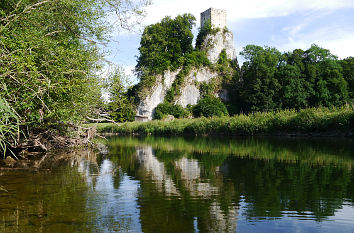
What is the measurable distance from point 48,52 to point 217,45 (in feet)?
196

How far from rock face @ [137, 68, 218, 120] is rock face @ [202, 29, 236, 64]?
12.2ft

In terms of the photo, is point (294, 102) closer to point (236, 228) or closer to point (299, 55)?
point (299, 55)

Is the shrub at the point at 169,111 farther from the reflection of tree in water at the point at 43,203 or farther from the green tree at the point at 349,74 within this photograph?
the reflection of tree in water at the point at 43,203

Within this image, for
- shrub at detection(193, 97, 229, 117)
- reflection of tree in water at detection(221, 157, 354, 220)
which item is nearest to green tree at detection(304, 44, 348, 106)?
shrub at detection(193, 97, 229, 117)

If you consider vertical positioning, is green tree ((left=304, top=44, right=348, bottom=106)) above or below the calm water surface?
above

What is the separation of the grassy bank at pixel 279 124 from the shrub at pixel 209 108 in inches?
706

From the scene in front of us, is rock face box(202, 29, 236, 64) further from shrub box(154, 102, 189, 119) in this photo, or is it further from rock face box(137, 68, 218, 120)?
shrub box(154, 102, 189, 119)

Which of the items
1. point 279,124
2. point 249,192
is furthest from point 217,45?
point 249,192

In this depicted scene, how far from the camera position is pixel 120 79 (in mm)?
17094

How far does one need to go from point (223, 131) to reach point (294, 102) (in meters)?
28.0

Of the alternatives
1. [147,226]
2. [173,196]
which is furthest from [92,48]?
[147,226]

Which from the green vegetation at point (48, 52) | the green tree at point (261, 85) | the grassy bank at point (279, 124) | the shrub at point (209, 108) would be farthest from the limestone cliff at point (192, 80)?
the green vegetation at point (48, 52)

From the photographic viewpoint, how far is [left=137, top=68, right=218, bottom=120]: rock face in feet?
201

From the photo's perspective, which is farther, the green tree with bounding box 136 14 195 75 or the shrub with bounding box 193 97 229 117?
the green tree with bounding box 136 14 195 75
